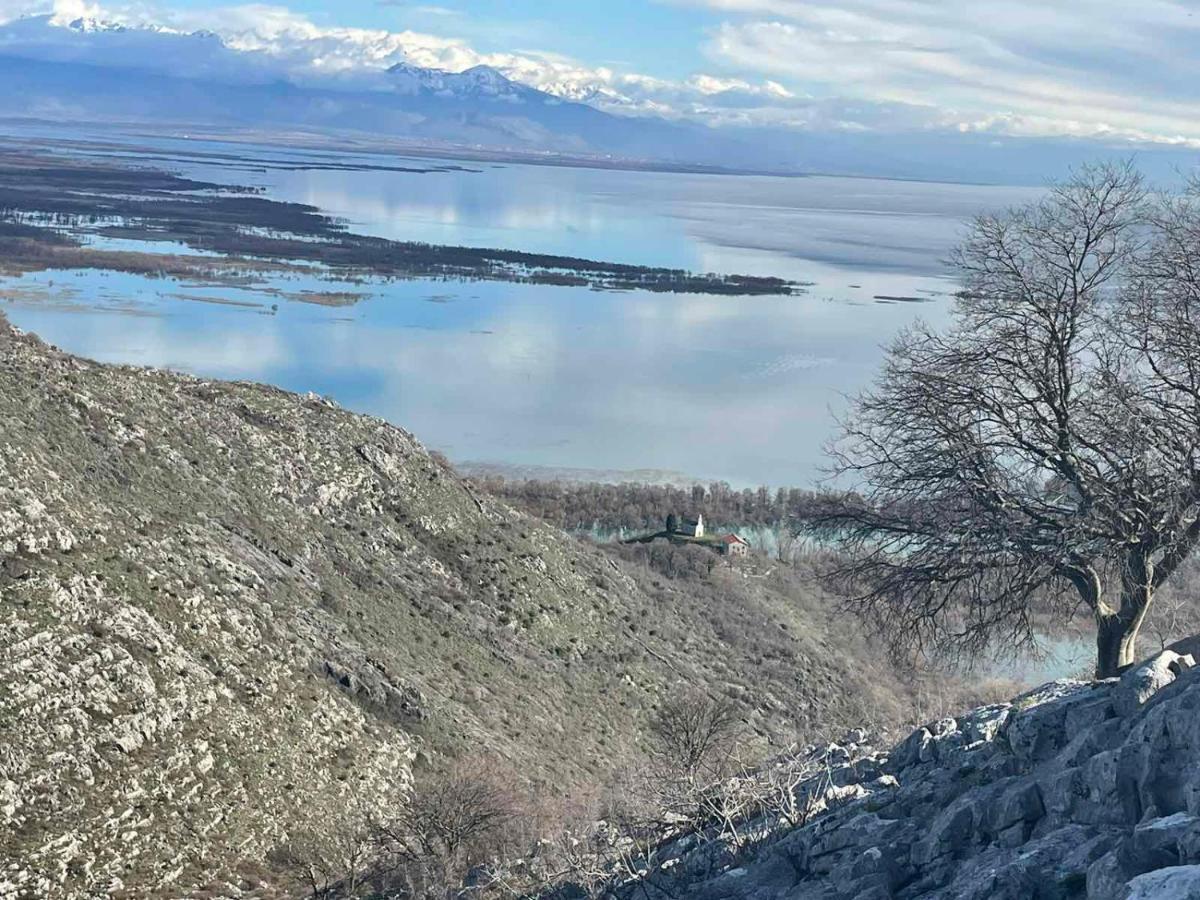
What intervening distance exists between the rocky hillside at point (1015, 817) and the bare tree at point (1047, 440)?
2.38ft

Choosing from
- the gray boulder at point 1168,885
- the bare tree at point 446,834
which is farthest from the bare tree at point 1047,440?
the bare tree at point 446,834

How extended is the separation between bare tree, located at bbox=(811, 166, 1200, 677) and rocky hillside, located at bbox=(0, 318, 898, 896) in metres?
8.02

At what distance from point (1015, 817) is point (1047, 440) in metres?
3.15

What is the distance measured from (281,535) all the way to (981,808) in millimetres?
17769

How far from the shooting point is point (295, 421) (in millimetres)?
26031

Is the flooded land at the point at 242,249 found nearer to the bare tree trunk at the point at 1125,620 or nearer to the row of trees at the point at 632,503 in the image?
the row of trees at the point at 632,503

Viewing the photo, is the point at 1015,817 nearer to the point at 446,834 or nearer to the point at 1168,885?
the point at 1168,885

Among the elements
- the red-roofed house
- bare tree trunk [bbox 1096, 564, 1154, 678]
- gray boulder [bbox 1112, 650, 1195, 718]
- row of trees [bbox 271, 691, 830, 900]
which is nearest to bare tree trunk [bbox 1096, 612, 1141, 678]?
bare tree trunk [bbox 1096, 564, 1154, 678]

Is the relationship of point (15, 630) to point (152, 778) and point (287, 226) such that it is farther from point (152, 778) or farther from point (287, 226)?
point (287, 226)

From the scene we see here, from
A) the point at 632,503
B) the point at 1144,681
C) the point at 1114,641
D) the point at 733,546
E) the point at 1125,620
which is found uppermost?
the point at 1144,681

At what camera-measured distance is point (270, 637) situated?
18.3 meters

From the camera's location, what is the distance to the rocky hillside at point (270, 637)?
1376 cm

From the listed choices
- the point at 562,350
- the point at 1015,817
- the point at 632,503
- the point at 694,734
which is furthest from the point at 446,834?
the point at 562,350

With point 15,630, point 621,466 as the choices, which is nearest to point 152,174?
point 621,466
